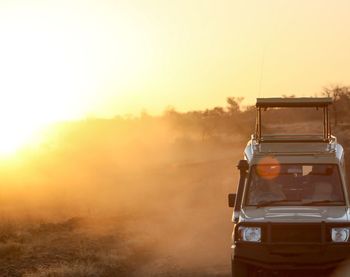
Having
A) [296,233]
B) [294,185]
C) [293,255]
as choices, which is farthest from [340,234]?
[294,185]

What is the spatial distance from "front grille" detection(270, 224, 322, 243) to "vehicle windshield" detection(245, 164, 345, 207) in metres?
0.80

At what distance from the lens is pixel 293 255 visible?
9836 millimetres

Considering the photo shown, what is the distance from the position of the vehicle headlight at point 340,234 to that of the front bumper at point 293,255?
8 centimetres

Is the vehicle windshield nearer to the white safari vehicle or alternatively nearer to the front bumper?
the white safari vehicle

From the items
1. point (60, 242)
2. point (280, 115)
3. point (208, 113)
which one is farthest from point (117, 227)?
point (280, 115)

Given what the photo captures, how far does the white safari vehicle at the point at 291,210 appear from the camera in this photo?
9773 millimetres

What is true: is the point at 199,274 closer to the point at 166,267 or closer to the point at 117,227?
the point at 166,267

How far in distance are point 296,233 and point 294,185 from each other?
4.27 ft

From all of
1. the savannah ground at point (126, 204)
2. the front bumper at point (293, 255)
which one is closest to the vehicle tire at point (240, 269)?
the front bumper at point (293, 255)

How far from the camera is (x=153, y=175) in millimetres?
44594

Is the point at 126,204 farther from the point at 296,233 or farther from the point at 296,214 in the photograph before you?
the point at 296,233

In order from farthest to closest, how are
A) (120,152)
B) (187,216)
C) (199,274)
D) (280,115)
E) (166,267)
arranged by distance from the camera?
(280,115)
(120,152)
(187,216)
(166,267)
(199,274)

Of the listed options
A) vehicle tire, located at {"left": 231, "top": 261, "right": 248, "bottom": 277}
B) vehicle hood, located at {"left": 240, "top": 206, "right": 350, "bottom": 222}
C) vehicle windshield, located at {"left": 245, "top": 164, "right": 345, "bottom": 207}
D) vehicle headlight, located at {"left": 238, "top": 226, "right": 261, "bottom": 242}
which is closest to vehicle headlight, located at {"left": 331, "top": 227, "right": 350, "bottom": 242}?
vehicle hood, located at {"left": 240, "top": 206, "right": 350, "bottom": 222}

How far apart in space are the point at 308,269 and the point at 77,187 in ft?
110
